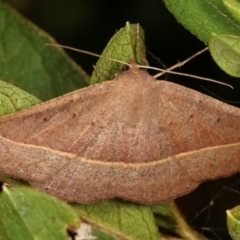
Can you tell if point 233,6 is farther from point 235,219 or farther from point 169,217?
point 169,217

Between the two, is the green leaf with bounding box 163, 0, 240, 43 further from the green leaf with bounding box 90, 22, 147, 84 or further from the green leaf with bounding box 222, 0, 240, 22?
the green leaf with bounding box 90, 22, 147, 84

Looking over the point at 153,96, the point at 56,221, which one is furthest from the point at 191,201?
the point at 56,221

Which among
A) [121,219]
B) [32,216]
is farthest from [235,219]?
[32,216]

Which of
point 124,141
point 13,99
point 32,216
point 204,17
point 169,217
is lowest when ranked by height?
point 169,217

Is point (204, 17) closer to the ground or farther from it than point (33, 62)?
farther from it

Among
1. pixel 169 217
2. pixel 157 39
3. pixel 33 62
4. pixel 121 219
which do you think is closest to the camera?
pixel 121 219

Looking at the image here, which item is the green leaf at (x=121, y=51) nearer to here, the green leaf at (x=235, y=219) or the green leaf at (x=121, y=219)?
the green leaf at (x=121, y=219)
